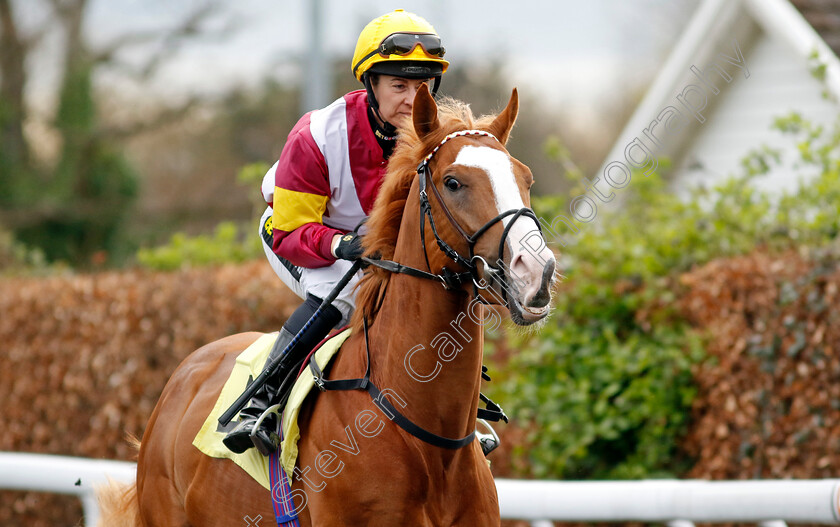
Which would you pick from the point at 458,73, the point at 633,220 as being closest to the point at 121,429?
the point at 633,220

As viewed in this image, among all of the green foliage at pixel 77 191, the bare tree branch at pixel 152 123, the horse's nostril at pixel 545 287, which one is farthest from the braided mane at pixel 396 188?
the bare tree branch at pixel 152 123

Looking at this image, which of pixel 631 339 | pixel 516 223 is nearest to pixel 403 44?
pixel 516 223

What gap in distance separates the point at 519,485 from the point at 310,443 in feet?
6.86

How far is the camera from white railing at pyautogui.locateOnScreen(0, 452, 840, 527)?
4.10 m

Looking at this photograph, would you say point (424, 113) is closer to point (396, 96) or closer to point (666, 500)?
point (396, 96)

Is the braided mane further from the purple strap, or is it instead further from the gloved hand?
the purple strap

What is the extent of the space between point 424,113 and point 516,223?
60 cm

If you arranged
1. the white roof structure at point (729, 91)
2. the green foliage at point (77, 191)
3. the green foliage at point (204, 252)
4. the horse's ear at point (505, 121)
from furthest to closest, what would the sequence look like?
the green foliage at point (77, 191), the green foliage at point (204, 252), the white roof structure at point (729, 91), the horse's ear at point (505, 121)

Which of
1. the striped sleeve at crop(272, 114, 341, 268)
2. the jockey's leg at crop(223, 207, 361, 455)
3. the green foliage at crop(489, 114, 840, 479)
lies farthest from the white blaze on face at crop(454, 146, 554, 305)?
the green foliage at crop(489, 114, 840, 479)

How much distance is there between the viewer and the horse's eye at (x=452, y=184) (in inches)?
119

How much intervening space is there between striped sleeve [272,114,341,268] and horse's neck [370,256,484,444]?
52cm

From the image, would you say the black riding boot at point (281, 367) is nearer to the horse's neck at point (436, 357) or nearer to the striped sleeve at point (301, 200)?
the striped sleeve at point (301, 200)

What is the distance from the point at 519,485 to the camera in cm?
510

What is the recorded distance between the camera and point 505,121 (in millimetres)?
3355
